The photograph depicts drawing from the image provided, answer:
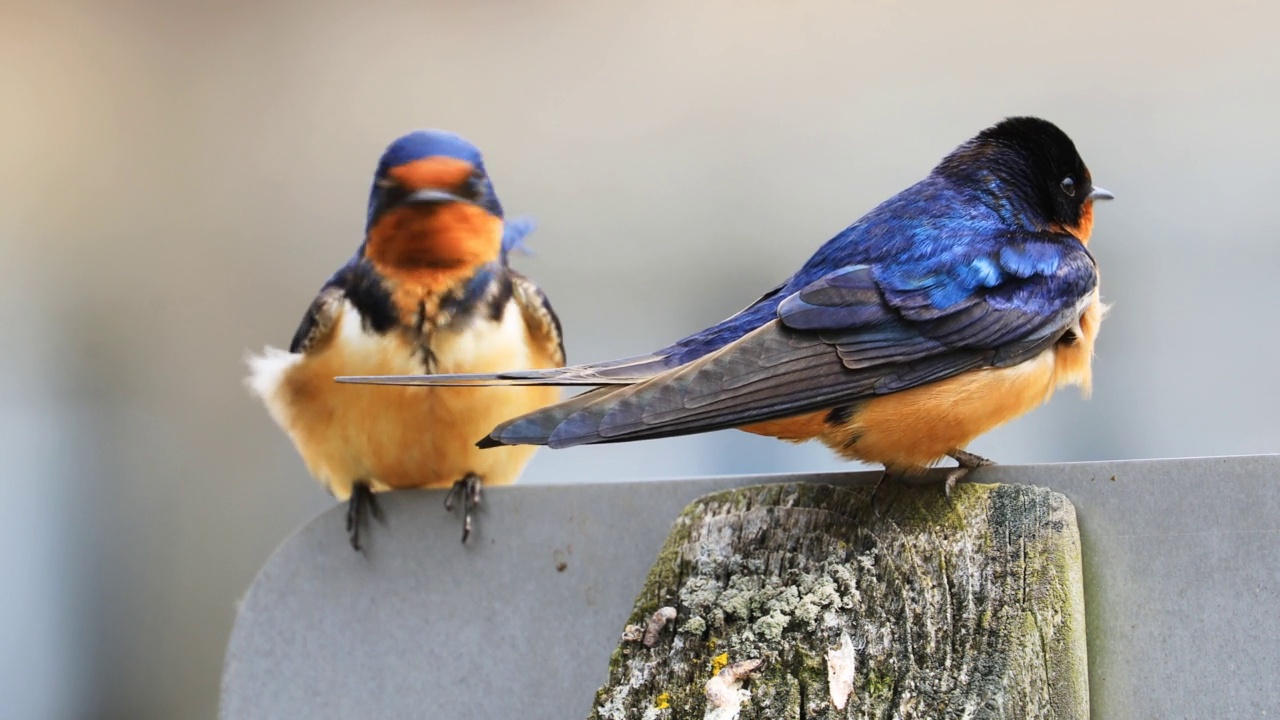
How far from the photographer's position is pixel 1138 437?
3.51 meters

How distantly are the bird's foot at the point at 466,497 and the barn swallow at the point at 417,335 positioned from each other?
123 millimetres

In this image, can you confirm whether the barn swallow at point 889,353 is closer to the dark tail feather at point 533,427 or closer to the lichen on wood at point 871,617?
the dark tail feather at point 533,427

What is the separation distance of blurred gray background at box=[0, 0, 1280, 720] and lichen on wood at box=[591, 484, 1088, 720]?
7.14 ft

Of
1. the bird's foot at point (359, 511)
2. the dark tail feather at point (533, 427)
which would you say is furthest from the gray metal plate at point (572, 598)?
the dark tail feather at point (533, 427)

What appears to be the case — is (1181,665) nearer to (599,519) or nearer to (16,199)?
(599,519)

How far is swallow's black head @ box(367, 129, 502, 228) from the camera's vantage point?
2.06 m

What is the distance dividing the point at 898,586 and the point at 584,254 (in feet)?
8.61

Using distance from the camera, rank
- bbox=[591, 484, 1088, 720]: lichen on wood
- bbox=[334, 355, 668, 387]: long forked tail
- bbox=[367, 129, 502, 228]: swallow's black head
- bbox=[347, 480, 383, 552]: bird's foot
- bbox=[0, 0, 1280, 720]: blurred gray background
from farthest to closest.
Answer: bbox=[0, 0, 1280, 720]: blurred gray background → bbox=[367, 129, 502, 228]: swallow's black head → bbox=[347, 480, 383, 552]: bird's foot → bbox=[334, 355, 668, 387]: long forked tail → bbox=[591, 484, 1088, 720]: lichen on wood

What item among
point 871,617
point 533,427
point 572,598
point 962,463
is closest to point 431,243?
point 572,598

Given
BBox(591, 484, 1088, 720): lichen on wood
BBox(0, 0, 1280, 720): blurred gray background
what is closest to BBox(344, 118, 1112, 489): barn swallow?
BBox(591, 484, 1088, 720): lichen on wood

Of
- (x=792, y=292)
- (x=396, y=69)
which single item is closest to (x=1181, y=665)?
(x=792, y=292)

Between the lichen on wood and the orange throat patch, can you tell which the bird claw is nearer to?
the lichen on wood

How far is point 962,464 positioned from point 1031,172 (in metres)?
0.45

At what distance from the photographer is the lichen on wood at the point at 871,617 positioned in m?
1.23
